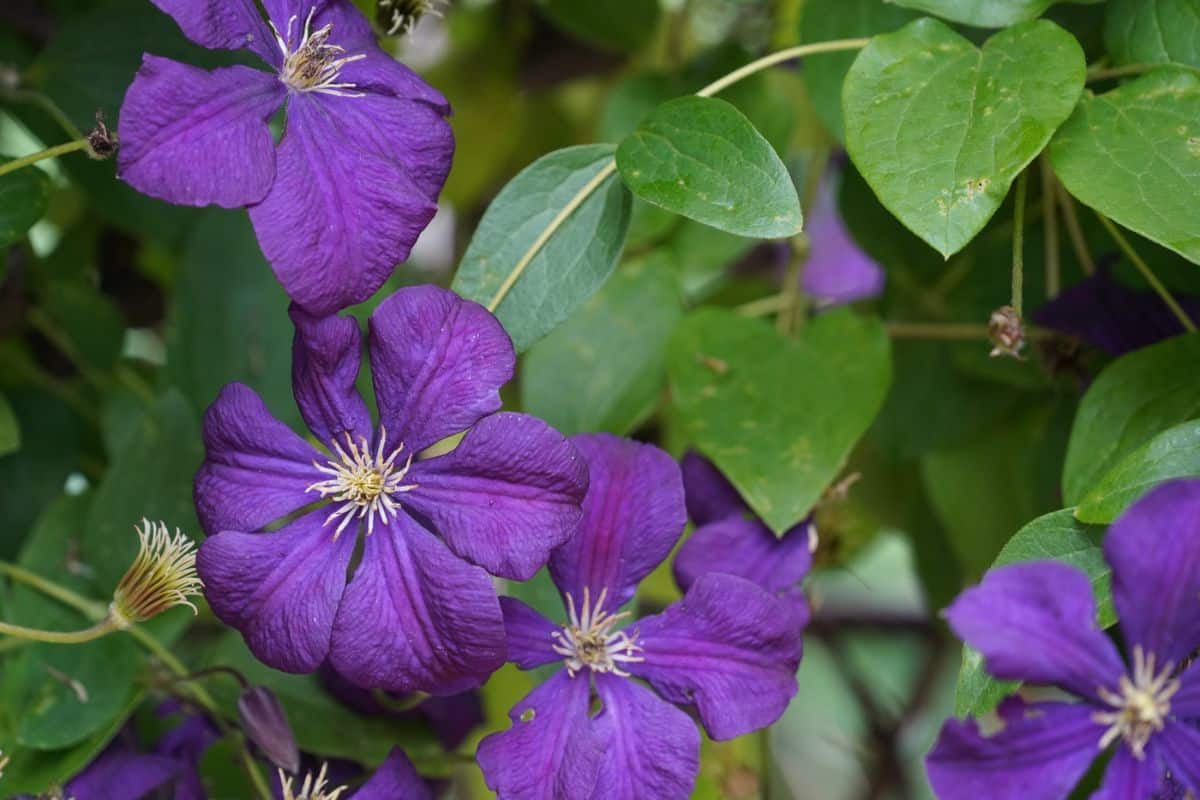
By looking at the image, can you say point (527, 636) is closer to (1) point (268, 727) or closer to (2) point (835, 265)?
(1) point (268, 727)

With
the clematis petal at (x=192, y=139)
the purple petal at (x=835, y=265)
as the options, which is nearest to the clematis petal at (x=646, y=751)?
the clematis petal at (x=192, y=139)

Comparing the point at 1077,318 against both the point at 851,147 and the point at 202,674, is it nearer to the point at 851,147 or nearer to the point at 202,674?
the point at 851,147

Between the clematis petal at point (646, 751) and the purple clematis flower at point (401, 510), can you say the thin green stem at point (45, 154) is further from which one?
the clematis petal at point (646, 751)

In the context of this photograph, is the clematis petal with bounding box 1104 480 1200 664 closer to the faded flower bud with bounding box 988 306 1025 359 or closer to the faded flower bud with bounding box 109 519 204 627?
the faded flower bud with bounding box 988 306 1025 359

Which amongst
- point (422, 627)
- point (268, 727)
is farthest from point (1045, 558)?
point (268, 727)

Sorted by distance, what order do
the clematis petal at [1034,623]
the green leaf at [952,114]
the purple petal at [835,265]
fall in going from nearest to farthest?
the clematis petal at [1034,623], the green leaf at [952,114], the purple petal at [835,265]

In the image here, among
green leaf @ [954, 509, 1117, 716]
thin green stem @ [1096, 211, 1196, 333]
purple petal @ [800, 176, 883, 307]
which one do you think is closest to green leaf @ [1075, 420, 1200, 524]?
green leaf @ [954, 509, 1117, 716]

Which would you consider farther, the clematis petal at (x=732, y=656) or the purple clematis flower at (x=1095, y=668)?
the clematis petal at (x=732, y=656)
